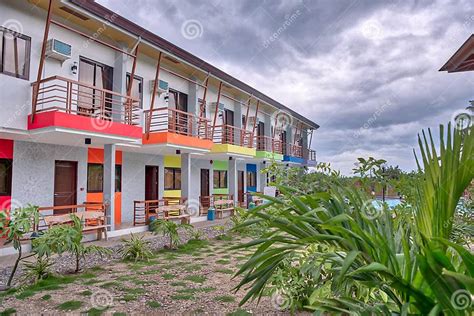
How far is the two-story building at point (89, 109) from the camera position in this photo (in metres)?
8.41

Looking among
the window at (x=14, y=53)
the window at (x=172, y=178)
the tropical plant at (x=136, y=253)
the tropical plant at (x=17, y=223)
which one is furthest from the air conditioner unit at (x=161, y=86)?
the tropical plant at (x=17, y=223)

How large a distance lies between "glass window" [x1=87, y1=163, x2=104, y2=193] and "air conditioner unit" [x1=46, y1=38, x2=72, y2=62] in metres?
3.67

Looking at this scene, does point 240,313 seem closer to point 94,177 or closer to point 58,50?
point 58,50

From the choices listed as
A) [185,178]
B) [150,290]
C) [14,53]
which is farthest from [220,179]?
[150,290]

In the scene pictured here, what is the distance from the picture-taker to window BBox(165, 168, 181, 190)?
48.9ft

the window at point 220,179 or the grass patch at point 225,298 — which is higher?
the window at point 220,179

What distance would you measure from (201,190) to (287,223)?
15734mm

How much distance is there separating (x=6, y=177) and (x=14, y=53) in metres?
3.25

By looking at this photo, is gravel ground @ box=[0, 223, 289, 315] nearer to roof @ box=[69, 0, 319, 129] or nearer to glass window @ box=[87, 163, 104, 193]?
glass window @ box=[87, 163, 104, 193]

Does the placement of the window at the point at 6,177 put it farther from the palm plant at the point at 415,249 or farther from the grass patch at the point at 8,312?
the palm plant at the point at 415,249

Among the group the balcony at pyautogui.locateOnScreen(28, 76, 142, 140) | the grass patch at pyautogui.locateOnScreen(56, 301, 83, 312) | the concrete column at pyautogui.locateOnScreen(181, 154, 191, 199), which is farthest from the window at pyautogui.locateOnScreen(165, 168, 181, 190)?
the grass patch at pyautogui.locateOnScreen(56, 301, 83, 312)

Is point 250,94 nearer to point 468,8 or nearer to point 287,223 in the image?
point 468,8

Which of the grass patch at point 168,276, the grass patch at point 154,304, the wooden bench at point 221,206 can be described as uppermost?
the wooden bench at point 221,206

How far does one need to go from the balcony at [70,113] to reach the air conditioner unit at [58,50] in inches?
26.0
